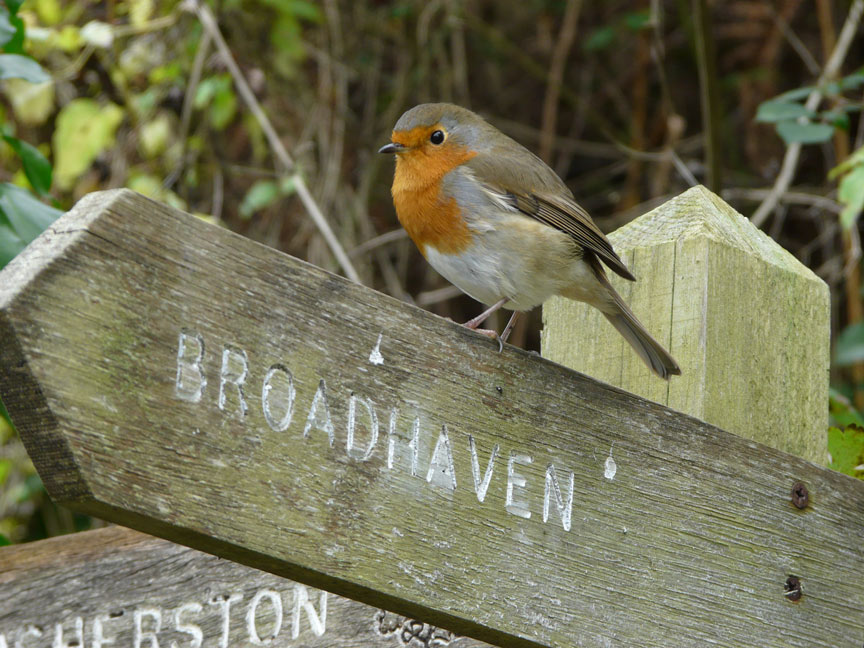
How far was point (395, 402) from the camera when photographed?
1250 millimetres

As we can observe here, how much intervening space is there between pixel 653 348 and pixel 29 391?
1108 mm

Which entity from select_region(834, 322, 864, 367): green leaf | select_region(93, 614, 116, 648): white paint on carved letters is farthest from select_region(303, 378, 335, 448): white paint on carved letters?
select_region(834, 322, 864, 367): green leaf

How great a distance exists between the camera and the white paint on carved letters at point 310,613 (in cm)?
158

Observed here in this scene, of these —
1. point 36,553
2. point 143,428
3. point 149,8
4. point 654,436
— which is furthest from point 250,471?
point 149,8

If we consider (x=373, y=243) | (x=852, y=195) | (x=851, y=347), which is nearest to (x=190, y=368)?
(x=852, y=195)

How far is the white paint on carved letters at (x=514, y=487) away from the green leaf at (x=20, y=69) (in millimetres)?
1047

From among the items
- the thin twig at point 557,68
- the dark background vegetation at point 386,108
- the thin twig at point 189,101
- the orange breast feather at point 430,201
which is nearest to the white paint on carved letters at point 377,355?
the orange breast feather at point 430,201

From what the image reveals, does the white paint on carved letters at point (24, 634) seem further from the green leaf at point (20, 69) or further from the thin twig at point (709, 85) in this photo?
the thin twig at point (709, 85)

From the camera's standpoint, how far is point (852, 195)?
8.69 feet

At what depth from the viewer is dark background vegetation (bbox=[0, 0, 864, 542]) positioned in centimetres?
396

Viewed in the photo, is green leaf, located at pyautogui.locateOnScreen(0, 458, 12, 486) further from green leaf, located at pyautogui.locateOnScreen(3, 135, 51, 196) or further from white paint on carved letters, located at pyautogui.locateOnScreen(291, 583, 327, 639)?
white paint on carved letters, located at pyautogui.locateOnScreen(291, 583, 327, 639)

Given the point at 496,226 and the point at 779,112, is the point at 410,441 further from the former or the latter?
the point at 779,112

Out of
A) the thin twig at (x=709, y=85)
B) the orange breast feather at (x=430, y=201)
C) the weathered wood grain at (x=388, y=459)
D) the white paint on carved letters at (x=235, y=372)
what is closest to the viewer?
the weathered wood grain at (x=388, y=459)

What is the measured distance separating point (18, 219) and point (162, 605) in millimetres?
658
